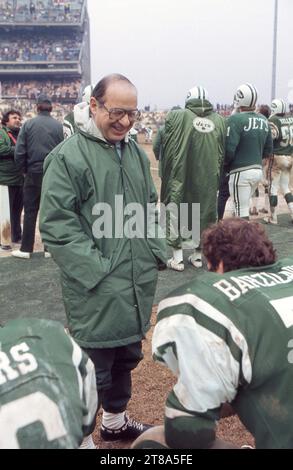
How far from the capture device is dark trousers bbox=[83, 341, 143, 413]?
228 cm

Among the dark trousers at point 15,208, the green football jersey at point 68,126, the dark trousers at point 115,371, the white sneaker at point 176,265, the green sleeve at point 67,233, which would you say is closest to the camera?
the green sleeve at point 67,233

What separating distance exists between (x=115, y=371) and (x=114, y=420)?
275mm

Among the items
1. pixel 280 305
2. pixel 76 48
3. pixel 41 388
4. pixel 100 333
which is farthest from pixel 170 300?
pixel 76 48

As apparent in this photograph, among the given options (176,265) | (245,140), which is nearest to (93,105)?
(176,265)

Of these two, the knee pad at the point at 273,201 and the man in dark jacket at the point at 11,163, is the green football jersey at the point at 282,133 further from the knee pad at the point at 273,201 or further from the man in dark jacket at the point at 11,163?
the man in dark jacket at the point at 11,163

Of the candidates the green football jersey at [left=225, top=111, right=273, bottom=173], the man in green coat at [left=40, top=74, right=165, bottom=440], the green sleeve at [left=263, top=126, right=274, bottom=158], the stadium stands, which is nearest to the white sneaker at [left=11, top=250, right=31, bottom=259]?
the green football jersey at [left=225, top=111, right=273, bottom=173]

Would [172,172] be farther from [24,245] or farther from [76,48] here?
[76,48]

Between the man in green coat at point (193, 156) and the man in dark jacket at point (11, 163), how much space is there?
1975mm

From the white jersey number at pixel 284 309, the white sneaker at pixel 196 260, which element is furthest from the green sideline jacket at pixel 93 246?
the white sneaker at pixel 196 260

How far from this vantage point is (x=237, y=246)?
1.69 m

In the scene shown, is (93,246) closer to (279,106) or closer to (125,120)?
(125,120)

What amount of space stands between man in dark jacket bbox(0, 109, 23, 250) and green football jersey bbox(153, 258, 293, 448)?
484 centimetres

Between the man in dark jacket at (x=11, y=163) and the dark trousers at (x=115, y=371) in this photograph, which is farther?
the man in dark jacket at (x=11, y=163)

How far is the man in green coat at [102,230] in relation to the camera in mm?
2182
